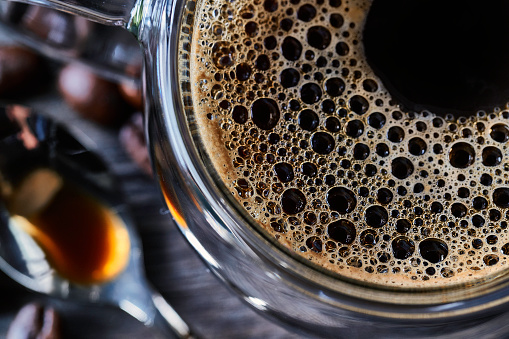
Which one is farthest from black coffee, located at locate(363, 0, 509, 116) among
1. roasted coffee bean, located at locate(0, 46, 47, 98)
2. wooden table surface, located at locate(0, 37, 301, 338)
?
roasted coffee bean, located at locate(0, 46, 47, 98)

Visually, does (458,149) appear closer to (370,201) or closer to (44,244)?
(370,201)

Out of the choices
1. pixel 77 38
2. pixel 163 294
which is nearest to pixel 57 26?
pixel 77 38

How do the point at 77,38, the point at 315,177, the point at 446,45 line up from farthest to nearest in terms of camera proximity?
the point at 77,38 < the point at 446,45 < the point at 315,177

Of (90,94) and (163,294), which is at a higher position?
(90,94)

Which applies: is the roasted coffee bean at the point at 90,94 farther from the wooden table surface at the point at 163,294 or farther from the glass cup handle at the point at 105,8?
the glass cup handle at the point at 105,8

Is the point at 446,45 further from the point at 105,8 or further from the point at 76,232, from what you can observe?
the point at 76,232

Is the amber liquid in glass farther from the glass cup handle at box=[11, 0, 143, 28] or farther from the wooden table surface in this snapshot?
Answer: the glass cup handle at box=[11, 0, 143, 28]

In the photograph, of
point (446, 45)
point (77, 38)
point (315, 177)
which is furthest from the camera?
point (77, 38)
